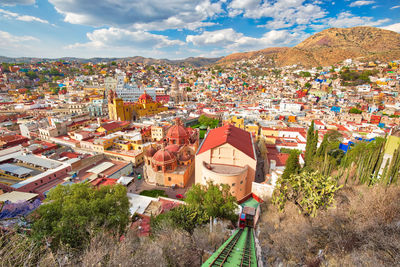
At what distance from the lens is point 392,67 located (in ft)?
304

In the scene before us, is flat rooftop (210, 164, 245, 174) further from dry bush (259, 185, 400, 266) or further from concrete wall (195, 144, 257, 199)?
dry bush (259, 185, 400, 266)

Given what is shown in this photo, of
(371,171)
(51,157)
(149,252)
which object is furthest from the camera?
(51,157)

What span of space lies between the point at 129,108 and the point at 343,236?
2164 inches

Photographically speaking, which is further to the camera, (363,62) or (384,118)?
(363,62)

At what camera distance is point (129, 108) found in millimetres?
54531

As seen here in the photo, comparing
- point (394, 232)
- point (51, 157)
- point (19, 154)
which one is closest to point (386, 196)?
point (394, 232)

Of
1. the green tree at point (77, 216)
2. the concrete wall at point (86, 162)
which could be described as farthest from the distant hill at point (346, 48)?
the green tree at point (77, 216)

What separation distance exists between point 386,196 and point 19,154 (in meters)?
42.2

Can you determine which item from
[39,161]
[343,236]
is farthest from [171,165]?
[343,236]

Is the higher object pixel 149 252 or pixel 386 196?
pixel 386 196

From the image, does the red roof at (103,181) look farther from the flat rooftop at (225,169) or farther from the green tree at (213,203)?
the flat rooftop at (225,169)

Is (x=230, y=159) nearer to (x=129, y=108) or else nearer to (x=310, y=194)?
(x=310, y=194)

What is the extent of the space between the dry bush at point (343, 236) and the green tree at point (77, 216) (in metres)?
9.48

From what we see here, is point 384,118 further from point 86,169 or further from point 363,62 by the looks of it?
point 363,62
